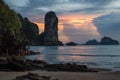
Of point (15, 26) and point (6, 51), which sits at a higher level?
point (15, 26)

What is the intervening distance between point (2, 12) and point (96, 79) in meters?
48.3

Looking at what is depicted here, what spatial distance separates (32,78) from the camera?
2859cm

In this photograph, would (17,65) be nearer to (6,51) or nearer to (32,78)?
(32,78)

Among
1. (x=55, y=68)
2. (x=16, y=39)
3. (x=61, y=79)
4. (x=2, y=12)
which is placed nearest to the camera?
(x=61, y=79)

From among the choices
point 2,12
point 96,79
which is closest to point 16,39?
point 2,12

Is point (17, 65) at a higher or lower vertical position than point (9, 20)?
lower

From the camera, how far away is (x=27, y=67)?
4347 cm

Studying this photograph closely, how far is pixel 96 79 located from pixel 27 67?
1312 centimetres

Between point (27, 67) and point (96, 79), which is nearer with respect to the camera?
point (96, 79)

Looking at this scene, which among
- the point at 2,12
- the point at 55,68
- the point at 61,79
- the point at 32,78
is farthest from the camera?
the point at 2,12

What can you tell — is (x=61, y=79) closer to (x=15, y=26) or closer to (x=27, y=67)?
(x=27, y=67)

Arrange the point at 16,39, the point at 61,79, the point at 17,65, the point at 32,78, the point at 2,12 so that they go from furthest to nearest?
1. the point at 16,39
2. the point at 2,12
3. the point at 17,65
4. the point at 61,79
5. the point at 32,78

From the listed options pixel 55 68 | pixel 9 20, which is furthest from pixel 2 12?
pixel 55 68

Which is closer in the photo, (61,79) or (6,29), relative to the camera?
(61,79)
